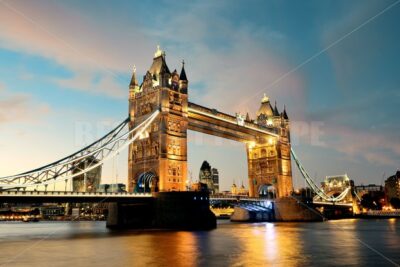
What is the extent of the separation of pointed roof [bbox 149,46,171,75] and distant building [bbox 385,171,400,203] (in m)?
141

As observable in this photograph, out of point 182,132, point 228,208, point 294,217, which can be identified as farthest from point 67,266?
point 228,208

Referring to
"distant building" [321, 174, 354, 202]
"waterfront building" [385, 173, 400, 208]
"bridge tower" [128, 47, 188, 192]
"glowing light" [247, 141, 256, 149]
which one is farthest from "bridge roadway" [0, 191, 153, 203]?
"waterfront building" [385, 173, 400, 208]

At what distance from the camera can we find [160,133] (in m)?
60.0

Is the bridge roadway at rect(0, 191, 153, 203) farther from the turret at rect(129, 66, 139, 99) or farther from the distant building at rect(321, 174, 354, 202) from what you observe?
the distant building at rect(321, 174, 354, 202)

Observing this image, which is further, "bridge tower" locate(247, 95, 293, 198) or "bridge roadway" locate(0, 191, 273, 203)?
"bridge tower" locate(247, 95, 293, 198)

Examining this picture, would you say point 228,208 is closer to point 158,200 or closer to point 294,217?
point 294,217

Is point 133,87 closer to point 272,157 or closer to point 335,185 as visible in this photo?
point 272,157

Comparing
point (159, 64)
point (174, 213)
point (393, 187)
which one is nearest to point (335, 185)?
point (393, 187)

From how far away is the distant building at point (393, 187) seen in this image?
554 ft

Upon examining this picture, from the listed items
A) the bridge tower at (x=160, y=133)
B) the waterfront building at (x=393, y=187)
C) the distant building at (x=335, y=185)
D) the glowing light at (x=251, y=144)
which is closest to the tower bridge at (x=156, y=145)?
the bridge tower at (x=160, y=133)

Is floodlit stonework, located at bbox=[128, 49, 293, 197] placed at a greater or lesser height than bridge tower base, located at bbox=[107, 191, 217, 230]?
greater

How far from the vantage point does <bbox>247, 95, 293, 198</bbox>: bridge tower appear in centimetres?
9044


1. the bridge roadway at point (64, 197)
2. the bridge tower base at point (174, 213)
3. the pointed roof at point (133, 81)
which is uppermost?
the pointed roof at point (133, 81)

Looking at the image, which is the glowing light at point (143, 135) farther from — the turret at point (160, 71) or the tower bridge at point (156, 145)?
the turret at point (160, 71)
